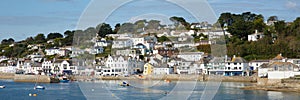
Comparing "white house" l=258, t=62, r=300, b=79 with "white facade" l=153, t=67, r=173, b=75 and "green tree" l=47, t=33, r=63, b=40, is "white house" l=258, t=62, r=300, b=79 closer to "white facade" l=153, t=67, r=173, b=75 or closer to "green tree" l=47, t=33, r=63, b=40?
"white facade" l=153, t=67, r=173, b=75

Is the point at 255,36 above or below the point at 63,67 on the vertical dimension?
above

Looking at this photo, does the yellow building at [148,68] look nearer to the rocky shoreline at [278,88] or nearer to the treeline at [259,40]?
the treeline at [259,40]

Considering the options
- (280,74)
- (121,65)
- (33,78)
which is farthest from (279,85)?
(33,78)

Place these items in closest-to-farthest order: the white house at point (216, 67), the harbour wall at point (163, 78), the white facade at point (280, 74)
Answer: the white facade at point (280, 74) < the harbour wall at point (163, 78) < the white house at point (216, 67)

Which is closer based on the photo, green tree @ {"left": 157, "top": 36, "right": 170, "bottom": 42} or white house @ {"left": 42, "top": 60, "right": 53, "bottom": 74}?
green tree @ {"left": 157, "top": 36, "right": 170, "bottom": 42}

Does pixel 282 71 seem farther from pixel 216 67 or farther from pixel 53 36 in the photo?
pixel 53 36

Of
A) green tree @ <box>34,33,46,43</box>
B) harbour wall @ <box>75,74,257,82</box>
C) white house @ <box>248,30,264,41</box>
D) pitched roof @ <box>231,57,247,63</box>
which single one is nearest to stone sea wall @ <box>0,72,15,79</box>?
harbour wall @ <box>75,74,257,82</box>

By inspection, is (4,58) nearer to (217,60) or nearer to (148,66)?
(148,66)

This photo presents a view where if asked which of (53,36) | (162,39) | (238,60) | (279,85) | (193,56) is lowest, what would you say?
(279,85)

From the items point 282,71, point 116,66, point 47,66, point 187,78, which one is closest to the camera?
point 282,71

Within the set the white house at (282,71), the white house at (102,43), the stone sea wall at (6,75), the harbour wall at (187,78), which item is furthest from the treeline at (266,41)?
the stone sea wall at (6,75)

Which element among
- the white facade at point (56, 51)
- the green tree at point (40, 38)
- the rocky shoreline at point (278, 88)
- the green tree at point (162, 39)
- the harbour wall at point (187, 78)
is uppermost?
the green tree at point (40, 38)

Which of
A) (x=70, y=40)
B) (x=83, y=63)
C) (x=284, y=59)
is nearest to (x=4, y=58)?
(x=70, y=40)

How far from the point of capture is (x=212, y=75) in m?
31.7
